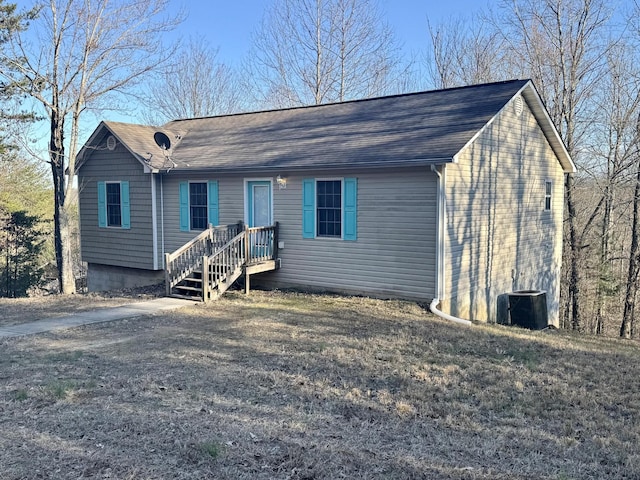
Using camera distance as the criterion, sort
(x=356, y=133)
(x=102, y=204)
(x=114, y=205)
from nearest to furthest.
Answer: (x=356, y=133)
(x=114, y=205)
(x=102, y=204)

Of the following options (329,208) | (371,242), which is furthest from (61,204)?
(371,242)

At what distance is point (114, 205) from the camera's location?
16.1 metres

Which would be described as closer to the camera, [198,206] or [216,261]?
[216,261]

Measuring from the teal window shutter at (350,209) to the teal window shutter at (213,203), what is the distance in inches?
148

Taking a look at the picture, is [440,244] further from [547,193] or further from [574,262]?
[574,262]

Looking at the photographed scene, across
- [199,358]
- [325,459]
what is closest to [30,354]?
[199,358]

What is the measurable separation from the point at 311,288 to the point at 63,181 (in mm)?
7893

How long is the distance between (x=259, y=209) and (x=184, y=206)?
246cm

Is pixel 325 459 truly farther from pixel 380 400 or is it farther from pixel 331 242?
pixel 331 242

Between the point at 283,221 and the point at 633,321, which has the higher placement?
the point at 283,221

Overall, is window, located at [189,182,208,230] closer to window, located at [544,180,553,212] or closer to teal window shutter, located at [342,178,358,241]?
teal window shutter, located at [342,178,358,241]

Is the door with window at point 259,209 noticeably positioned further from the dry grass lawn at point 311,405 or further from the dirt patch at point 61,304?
the dry grass lawn at point 311,405

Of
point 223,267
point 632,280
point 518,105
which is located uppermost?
point 518,105

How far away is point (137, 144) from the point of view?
1533 cm
